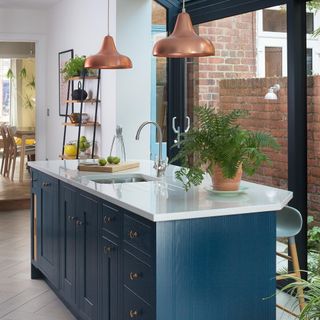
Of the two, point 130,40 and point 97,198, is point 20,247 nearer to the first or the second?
point 130,40

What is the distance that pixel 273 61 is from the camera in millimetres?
5102

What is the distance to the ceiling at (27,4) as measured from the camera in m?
8.77

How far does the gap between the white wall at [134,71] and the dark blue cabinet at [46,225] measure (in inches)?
75.9

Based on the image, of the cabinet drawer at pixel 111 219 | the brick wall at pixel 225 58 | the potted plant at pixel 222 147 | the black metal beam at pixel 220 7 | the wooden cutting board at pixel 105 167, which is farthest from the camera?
the brick wall at pixel 225 58

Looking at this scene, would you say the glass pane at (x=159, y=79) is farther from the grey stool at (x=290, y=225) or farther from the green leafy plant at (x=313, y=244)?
the grey stool at (x=290, y=225)

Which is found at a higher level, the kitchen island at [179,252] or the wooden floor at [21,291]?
the kitchen island at [179,252]

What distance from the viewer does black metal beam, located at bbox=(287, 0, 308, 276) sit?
15.3 ft

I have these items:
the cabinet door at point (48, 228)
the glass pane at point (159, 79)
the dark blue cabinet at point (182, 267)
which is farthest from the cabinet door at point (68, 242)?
the glass pane at point (159, 79)

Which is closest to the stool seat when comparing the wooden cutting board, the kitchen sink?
the kitchen sink

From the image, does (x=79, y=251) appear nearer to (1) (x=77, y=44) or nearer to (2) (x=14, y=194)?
(1) (x=77, y=44)

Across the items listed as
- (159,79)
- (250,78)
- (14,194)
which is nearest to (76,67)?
(159,79)

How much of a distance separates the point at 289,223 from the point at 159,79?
3712 mm

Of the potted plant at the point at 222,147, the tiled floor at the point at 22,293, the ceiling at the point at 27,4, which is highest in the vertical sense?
the ceiling at the point at 27,4

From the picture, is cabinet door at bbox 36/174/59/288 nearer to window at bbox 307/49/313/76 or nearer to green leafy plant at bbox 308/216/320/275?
green leafy plant at bbox 308/216/320/275
